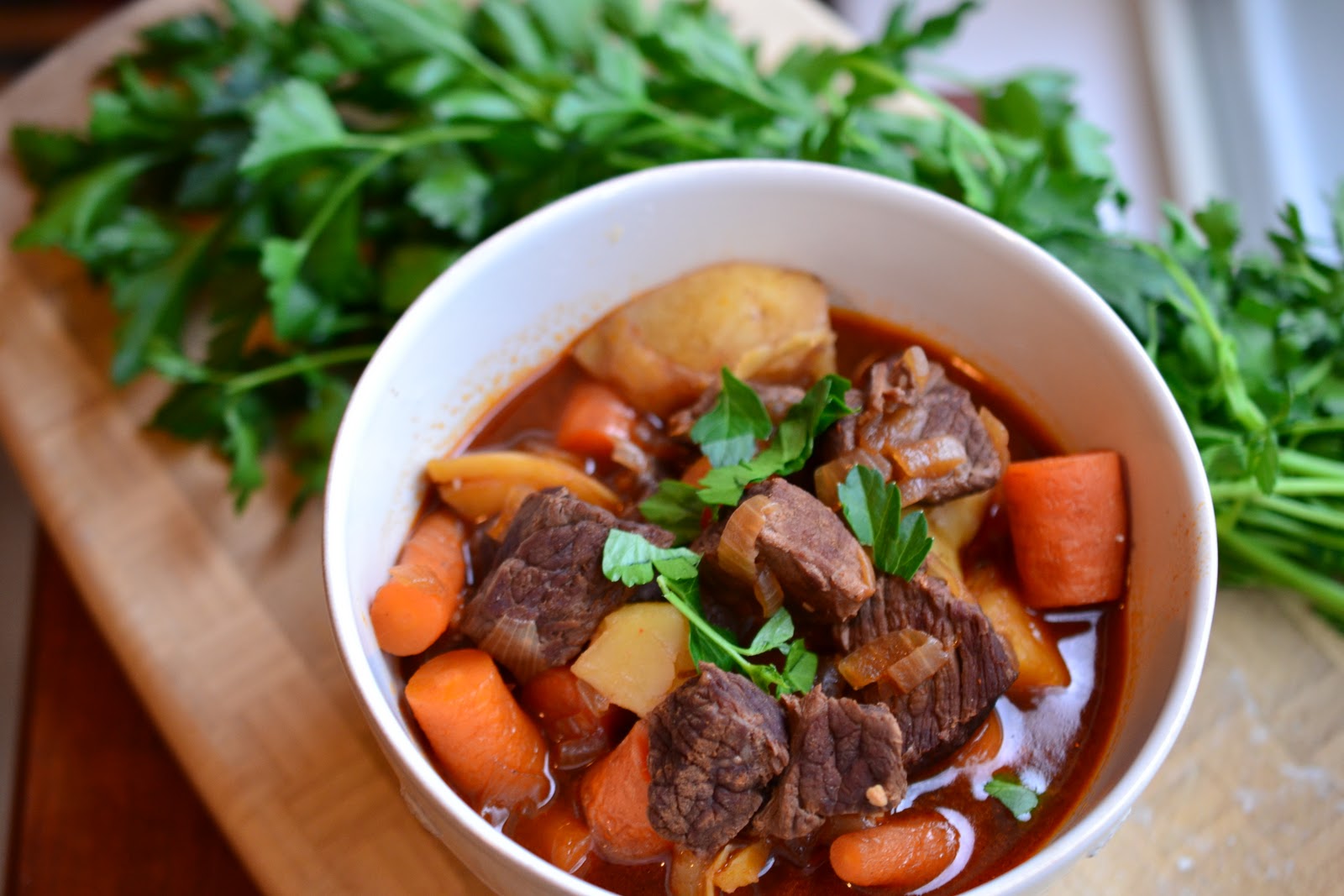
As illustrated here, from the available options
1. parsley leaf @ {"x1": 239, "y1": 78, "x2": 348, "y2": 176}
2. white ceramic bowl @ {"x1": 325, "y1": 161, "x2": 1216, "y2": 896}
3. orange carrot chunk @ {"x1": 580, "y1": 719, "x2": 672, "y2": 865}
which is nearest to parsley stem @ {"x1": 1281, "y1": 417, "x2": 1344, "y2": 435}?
white ceramic bowl @ {"x1": 325, "y1": 161, "x2": 1216, "y2": 896}

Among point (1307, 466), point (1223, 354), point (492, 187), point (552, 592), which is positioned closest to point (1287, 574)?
point (1307, 466)

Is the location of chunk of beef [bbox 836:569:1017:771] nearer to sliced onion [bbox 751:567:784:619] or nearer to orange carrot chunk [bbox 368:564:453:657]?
sliced onion [bbox 751:567:784:619]

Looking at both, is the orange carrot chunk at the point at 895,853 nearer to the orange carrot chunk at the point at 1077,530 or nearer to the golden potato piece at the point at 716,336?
the orange carrot chunk at the point at 1077,530

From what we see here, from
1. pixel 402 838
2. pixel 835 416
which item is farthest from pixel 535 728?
pixel 835 416

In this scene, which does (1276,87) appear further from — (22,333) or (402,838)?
(22,333)

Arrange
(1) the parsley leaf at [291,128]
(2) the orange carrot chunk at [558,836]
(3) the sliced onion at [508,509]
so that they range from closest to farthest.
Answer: (2) the orange carrot chunk at [558,836] < (3) the sliced onion at [508,509] < (1) the parsley leaf at [291,128]

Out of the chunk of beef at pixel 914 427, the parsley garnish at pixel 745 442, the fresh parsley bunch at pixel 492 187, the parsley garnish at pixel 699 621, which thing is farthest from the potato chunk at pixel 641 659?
the fresh parsley bunch at pixel 492 187

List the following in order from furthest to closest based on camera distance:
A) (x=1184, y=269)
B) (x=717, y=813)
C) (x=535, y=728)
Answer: (x=1184, y=269) → (x=535, y=728) → (x=717, y=813)
